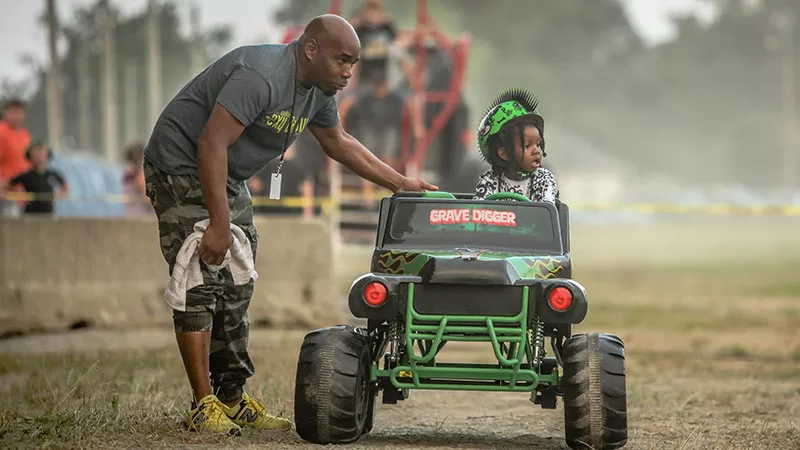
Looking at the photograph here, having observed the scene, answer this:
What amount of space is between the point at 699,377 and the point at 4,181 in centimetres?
978

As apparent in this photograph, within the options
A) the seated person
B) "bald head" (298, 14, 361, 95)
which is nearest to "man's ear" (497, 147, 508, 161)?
"bald head" (298, 14, 361, 95)

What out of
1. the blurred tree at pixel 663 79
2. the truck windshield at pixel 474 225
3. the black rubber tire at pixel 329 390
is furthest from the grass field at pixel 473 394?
the blurred tree at pixel 663 79

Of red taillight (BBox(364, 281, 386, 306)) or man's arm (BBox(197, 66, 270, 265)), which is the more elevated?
man's arm (BBox(197, 66, 270, 265))

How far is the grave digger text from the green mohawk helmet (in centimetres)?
71

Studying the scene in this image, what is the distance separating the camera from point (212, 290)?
291 inches

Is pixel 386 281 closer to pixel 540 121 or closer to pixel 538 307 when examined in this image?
pixel 538 307

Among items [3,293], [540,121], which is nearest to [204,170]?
[540,121]

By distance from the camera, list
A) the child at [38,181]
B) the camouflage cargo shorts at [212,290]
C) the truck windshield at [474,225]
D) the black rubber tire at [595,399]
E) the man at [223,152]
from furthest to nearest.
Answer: the child at [38,181]
the truck windshield at [474,225]
the camouflage cargo shorts at [212,290]
the man at [223,152]
the black rubber tire at [595,399]

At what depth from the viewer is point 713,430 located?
26.7ft

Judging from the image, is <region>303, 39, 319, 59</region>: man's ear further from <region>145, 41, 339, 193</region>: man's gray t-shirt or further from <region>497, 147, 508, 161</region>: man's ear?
<region>497, 147, 508, 161</region>: man's ear

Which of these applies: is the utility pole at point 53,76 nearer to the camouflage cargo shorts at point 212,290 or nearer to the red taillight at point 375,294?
the camouflage cargo shorts at point 212,290

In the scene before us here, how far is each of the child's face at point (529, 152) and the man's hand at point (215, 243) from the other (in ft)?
6.02

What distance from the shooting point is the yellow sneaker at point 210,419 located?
285 inches

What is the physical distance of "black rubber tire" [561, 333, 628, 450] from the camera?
683 centimetres
